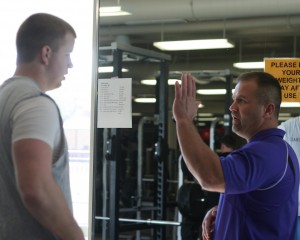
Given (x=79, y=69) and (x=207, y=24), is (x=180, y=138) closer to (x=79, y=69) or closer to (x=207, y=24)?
(x=79, y=69)

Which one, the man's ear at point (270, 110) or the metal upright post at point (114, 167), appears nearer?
the man's ear at point (270, 110)

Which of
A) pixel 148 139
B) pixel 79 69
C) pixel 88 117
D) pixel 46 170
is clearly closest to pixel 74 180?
pixel 88 117

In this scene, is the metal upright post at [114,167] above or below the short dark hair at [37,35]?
below

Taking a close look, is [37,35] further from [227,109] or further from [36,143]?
[227,109]

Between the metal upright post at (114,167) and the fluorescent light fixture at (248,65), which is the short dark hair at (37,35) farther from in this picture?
the fluorescent light fixture at (248,65)

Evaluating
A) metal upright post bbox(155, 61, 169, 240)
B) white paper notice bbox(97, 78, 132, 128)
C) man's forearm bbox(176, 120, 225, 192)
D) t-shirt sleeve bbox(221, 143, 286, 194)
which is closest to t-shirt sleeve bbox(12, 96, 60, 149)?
man's forearm bbox(176, 120, 225, 192)

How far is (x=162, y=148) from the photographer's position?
5.34 metres

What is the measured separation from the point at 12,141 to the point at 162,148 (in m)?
4.00

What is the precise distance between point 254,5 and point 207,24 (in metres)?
1.48

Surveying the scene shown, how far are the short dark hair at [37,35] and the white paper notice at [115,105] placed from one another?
1435mm

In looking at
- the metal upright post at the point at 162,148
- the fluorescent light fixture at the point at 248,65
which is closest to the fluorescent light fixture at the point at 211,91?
the fluorescent light fixture at the point at 248,65

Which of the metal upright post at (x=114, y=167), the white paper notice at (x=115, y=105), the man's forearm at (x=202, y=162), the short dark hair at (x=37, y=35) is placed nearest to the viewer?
the short dark hair at (x=37, y=35)

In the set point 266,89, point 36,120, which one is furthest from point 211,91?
point 36,120

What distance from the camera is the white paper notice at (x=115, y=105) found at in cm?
298
